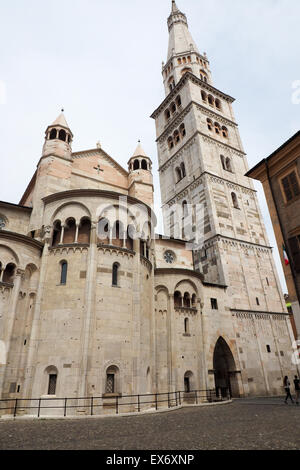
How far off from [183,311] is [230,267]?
8.36 meters

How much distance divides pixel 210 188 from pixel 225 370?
19.2 meters

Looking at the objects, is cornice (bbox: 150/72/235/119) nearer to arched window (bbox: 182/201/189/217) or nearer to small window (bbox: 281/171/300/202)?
arched window (bbox: 182/201/189/217)

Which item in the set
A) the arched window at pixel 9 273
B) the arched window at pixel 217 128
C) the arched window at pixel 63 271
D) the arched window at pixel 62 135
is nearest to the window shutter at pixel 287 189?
the arched window at pixel 63 271

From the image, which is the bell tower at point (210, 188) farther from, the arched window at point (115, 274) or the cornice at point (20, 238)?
the cornice at point (20, 238)

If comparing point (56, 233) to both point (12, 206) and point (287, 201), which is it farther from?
point (287, 201)

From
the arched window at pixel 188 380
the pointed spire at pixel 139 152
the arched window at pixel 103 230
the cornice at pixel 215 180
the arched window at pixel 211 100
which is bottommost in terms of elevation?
the arched window at pixel 188 380

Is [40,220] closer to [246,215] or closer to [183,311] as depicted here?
[183,311]

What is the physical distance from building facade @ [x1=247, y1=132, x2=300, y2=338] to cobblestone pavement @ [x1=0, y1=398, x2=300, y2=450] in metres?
6.11

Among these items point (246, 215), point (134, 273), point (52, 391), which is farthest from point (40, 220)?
point (246, 215)

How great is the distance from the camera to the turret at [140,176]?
26.2 meters

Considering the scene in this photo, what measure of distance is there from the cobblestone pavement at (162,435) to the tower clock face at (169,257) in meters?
16.9

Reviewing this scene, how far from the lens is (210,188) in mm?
33625

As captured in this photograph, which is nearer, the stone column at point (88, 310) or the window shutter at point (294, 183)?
the stone column at point (88, 310)

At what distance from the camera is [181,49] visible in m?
49.8
